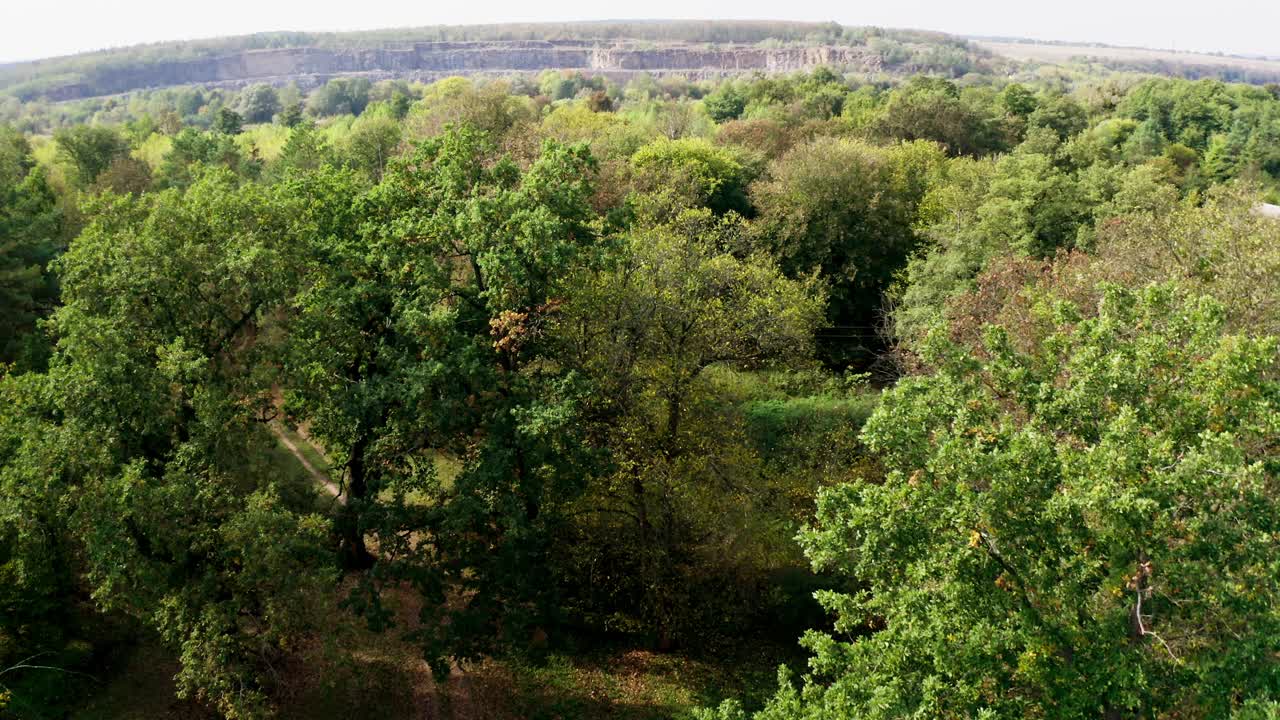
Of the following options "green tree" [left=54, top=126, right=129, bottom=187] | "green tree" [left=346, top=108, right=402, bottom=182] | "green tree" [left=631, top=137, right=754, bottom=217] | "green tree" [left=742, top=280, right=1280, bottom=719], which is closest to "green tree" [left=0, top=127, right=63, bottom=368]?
"green tree" [left=54, top=126, right=129, bottom=187]

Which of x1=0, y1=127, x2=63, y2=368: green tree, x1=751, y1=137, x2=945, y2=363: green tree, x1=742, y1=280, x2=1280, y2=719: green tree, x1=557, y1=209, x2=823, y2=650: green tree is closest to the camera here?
x1=742, y1=280, x2=1280, y2=719: green tree

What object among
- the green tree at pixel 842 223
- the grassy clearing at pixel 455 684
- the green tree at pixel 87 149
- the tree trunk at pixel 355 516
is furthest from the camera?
the green tree at pixel 87 149

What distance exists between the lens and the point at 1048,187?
1704 inches

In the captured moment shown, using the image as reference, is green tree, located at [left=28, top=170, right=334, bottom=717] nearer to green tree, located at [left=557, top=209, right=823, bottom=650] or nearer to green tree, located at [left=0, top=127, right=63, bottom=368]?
green tree, located at [left=0, top=127, right=63, bottom=368]

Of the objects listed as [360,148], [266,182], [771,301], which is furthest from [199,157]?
[771,301]

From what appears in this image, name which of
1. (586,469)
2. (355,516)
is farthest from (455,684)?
(586,469)

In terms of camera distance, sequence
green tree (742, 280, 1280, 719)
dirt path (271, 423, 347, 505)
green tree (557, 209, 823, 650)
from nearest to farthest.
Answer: green tree (742, 280, 1280, 719) → green tree (557, 209, 823, 650) → dirt path (271, 423, 347, 505)

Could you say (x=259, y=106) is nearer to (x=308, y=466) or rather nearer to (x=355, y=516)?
(x=308, y=466)

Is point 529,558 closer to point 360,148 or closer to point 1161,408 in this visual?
point 1161,408

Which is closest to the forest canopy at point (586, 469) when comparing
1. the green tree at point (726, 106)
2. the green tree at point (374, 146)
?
the green tree at point (374, 146)

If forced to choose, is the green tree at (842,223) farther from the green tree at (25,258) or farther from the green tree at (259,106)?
the green tree at (259,106)

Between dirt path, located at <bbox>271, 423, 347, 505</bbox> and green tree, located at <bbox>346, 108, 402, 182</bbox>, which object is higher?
green tree, located at <bbox>346, 108, 402, 182</bbox>

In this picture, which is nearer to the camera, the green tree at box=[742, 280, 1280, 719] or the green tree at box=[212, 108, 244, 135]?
the green tree at box=[742, 280, 1280, 719]

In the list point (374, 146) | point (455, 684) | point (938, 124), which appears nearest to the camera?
point (455, 684)
